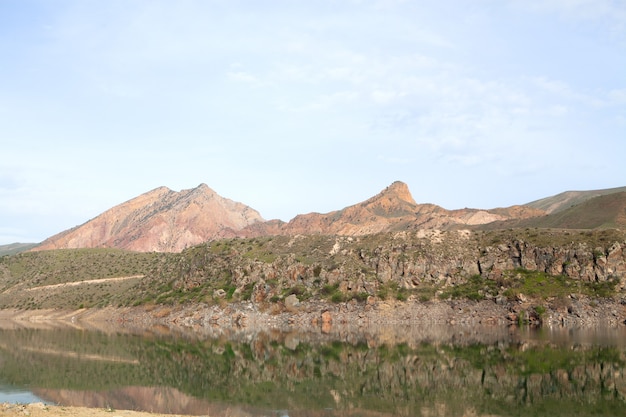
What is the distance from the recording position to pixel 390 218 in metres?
179

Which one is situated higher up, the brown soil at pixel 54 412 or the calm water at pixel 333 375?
the brown soil at pixel 54 412

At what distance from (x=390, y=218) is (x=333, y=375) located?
143893 millimetres

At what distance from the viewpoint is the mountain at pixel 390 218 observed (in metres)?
164

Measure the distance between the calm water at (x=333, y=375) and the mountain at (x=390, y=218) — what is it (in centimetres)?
10197

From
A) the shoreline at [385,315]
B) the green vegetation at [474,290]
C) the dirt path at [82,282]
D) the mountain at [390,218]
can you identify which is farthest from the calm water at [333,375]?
the mountain at [390,218]

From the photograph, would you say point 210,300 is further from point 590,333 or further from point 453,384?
point 453,384

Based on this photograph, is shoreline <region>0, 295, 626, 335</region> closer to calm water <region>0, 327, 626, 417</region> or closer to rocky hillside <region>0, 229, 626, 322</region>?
rocky hillside <region>0, 229, 626, 322</region>

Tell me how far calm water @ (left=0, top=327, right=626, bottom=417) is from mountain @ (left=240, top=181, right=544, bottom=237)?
10197 cm

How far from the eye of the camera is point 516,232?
93.1 m

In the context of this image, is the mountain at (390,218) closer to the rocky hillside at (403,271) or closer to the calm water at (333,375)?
the rocky hillside at (403,271)

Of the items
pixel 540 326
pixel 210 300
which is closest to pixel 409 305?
pixel 540 326

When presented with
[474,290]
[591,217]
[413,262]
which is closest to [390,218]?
[591,217]

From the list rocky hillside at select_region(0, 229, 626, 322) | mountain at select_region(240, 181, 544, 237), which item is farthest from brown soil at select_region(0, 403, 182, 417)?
mountain at select_region(240, 181, 544, 237)

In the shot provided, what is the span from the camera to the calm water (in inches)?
1114
